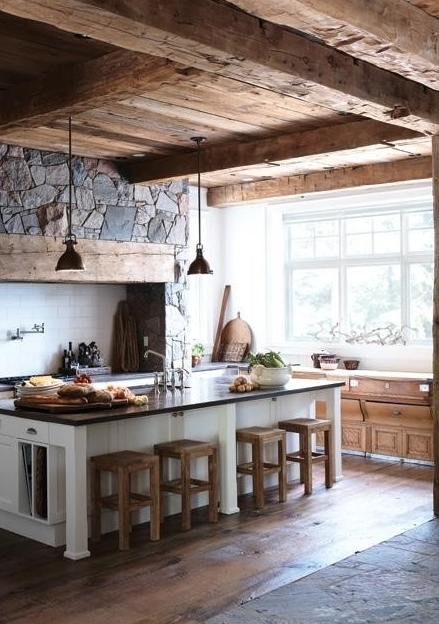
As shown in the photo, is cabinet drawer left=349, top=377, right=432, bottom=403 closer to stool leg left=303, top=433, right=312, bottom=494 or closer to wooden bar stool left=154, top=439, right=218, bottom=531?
stool leg left=303, top=433, right=312, bottom=494

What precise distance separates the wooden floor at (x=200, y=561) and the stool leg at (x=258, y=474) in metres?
0.09

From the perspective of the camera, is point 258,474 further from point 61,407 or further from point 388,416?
point 388,416

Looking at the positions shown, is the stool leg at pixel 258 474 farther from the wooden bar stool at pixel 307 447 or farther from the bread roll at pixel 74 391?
the bread roll at pixel 74 391

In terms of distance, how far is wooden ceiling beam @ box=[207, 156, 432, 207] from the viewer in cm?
776

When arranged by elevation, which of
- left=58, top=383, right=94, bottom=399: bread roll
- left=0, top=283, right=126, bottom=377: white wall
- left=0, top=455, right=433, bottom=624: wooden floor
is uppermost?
left=0, top=283, right=126, bottom=377: white wall

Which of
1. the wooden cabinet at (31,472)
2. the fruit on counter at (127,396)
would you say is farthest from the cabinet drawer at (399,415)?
the wooden cabinet at (31,472)

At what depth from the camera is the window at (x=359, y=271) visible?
8.53m

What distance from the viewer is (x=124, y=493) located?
503 cm

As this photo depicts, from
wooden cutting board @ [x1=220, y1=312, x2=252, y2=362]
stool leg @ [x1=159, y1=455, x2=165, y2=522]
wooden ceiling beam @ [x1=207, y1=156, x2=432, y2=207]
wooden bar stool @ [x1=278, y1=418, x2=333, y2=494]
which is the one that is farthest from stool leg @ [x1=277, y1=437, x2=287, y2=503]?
wooden cutting board @ [x1=220, y1=312, x2=252, y2=362]

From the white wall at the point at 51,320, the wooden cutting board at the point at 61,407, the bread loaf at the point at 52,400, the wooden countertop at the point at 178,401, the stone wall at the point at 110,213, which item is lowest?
the wooden countertop at the point at 178,401

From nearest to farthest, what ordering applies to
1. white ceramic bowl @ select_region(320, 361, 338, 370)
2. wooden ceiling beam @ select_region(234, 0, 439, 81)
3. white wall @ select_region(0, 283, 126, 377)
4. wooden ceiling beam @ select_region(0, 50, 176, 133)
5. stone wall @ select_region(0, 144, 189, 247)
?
wooden ceiling beam @ select_region(234, 0, 439, 81) < wooden ceiling beam @ select_region(0, 50, 176, 133) < stone wall @ select_region(0, 144, 189, 247) < white wall @ select_region(0, 283, 126, 377) < white ceramic bowl @ select_region(320, 361, 338, 370)

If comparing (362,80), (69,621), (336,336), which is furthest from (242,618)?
(336,336)

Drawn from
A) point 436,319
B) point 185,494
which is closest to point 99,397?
point 185,494

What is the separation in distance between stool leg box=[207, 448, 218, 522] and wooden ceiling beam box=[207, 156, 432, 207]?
3.63 m
